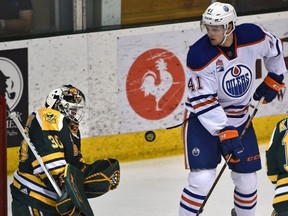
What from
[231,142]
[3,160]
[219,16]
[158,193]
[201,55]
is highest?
[219,16]

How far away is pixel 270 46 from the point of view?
6195mm

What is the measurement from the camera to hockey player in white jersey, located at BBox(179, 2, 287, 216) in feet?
19.6

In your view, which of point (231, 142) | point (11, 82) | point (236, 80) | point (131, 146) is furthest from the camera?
point (131, 146)

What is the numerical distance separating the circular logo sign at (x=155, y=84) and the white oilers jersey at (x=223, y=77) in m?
1.55

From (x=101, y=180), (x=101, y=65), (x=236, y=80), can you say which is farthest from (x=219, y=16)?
(x=101, y=65)

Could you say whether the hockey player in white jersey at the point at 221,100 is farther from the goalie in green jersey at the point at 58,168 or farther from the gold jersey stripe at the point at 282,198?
the gold jersey stripe at the point at 282,198

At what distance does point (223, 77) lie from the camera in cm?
601

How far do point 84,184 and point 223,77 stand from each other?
97cm

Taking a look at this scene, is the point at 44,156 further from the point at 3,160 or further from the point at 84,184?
the point at 3,160

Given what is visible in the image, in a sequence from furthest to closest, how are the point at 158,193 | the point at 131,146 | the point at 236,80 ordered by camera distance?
the point at 131,146 → the point at 158,193 → the point at 236,80

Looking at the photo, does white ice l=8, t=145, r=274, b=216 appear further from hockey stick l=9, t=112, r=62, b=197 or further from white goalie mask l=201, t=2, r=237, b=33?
hockey stick l=9, t=112, r=62, b=197

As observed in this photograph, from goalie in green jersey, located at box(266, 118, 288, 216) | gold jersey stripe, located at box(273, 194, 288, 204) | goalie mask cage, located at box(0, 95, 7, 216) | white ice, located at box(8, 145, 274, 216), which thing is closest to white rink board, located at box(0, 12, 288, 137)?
white ice, located at box(8, 145, 274, 216)

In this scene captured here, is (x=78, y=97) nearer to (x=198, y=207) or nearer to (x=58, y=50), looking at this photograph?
(x=198, y=207)

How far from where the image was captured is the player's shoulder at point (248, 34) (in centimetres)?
609
